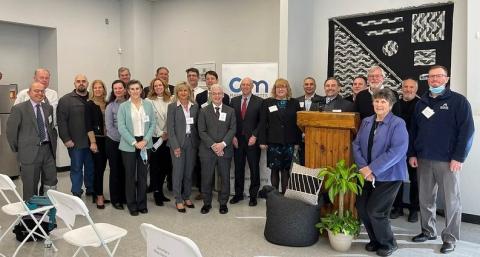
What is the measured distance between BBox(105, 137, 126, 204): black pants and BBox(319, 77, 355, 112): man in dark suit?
2.46 metres

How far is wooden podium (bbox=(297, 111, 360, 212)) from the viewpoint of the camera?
3549mm

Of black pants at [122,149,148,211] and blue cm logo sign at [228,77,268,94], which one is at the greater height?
blue cm logo sign at [228,77,268,94]

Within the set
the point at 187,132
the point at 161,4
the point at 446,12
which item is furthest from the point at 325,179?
the point at 161,4

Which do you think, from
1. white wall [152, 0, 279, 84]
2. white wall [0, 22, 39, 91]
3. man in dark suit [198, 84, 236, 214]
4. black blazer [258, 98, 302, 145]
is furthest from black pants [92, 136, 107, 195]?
white wall [0, 22, 39, 91]

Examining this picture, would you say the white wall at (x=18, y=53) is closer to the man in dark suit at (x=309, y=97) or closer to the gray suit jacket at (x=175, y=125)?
the gray suit jacket at (x=175, y=125)

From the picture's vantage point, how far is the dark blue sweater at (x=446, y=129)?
3371 mm

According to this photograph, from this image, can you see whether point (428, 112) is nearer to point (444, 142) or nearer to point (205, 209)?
point (444, 142)

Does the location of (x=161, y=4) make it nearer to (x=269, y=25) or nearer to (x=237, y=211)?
(x=269, y=25)

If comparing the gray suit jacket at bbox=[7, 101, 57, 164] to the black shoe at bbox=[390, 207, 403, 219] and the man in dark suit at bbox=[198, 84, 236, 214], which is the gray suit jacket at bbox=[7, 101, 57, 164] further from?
the black shoe at bbox=[390, 207, 403, 219]

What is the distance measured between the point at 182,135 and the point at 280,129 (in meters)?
1.15

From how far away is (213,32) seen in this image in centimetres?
727

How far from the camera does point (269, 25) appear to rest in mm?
6461

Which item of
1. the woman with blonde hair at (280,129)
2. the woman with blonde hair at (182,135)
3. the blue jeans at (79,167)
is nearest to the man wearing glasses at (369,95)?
the woman with blonde hair at (280,129)

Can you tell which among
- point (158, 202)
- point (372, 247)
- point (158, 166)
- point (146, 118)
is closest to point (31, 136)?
point (146, 118)
